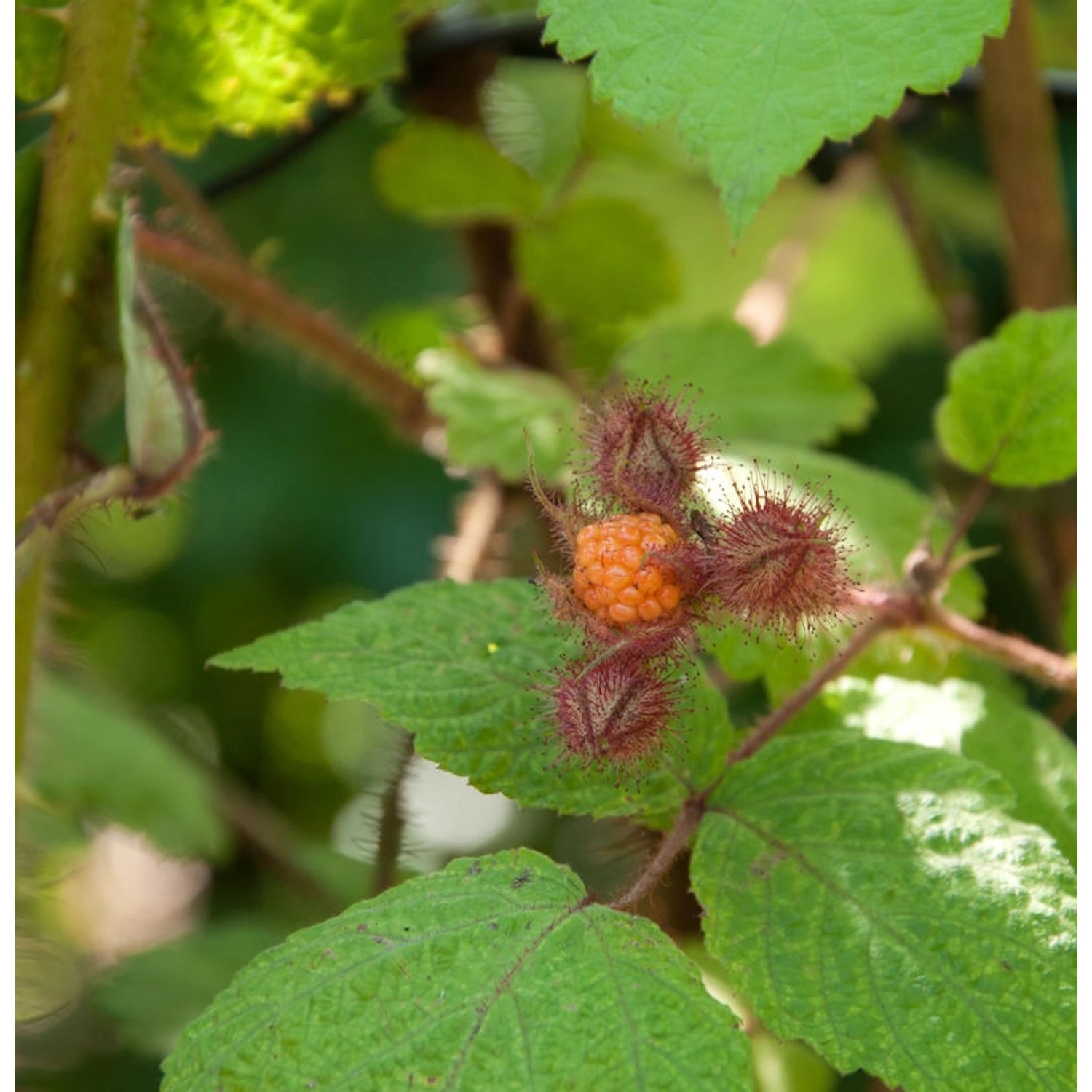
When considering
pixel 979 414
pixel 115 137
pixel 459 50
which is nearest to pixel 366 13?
pixel 115 137

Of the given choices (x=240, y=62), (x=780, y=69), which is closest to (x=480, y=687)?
(x=780, y=69)

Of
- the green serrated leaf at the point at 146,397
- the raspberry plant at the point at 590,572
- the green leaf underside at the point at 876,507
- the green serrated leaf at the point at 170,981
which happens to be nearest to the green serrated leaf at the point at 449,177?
the raspberry plant at the point at 590,572

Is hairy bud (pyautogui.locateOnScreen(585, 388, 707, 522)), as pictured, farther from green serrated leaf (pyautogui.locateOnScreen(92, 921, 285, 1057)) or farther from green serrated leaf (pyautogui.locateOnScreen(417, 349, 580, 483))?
green serrated leaf (pyautogui.locateOnScreen(92, 921, 285, 1057))

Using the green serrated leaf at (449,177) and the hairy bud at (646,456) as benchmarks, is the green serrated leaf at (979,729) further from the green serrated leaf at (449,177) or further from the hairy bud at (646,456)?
the green serrated leaf at (449,177)

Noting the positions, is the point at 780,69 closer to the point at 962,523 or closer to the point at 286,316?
the point at 962,523

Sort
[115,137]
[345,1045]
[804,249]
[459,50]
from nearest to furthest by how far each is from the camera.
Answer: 1. [345,1045]
2. [115,137]
3. [459,50]
4. [804,249]

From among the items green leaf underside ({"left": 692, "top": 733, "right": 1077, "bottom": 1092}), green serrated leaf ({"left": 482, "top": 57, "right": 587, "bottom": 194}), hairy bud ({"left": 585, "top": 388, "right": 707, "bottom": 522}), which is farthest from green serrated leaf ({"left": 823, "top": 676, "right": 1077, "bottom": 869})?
green serrated leaf ({"left": 482, "top": 57, "right": 587, "bottom": 194})

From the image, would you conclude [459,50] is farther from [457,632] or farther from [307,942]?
[307,942]

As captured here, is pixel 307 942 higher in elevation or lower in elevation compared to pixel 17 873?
higher
